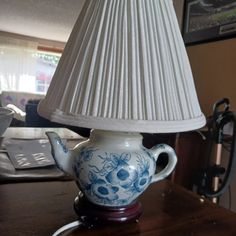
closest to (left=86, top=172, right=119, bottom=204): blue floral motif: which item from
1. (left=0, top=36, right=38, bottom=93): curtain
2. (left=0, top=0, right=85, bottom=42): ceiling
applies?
(left=0, top=0, right=85, bottom=42): ceiling

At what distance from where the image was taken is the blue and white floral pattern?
54 centimetres

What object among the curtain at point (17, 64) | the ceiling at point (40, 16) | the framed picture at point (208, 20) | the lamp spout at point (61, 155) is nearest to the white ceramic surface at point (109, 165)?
the lamp spout at point (61, 155)

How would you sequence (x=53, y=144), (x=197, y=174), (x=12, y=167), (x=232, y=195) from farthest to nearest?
(x=197, y=174), (x=232, y=195), (x=12, y=167), (x=53, y=144)

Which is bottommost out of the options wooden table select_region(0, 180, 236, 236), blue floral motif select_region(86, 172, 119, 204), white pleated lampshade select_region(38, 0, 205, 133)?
wooden table select_region(0, 180, 236, 236)

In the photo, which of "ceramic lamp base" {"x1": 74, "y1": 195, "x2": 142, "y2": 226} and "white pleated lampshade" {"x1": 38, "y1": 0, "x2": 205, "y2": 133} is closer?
"white pleated lampshade" {"x1": 38, "y1": 0, "x2": 205, "y2": 133}

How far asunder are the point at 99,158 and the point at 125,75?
175 mm

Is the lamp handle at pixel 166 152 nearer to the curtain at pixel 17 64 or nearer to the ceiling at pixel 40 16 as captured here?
the ceiling at pixel 40 16

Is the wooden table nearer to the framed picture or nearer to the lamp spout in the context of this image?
the lamp spout

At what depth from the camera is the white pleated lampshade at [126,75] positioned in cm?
46

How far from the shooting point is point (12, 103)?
5379 mm

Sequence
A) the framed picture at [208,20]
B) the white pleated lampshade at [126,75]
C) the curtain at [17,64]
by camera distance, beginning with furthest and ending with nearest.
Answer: the curtain at [17,64]
the framed picture at [208,20]
the white pleated lampshade at [126,75]

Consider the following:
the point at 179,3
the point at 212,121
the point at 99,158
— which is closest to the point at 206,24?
the point at 179,3

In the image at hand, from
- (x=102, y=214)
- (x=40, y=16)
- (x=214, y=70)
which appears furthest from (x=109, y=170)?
(x=40, y=16)

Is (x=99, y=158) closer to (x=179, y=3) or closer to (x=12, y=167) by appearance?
(x=12, y=167)
